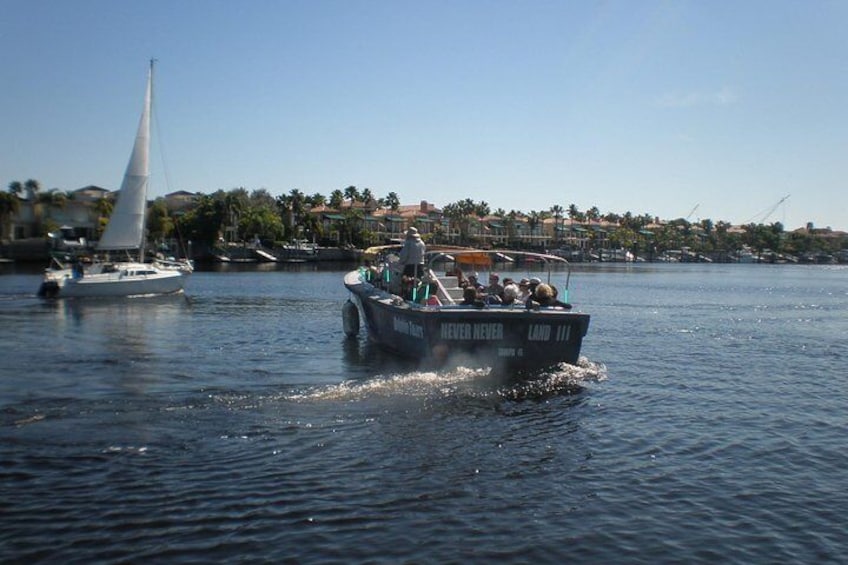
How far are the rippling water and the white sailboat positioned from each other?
19.8 m

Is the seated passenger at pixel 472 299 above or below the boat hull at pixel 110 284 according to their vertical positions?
above

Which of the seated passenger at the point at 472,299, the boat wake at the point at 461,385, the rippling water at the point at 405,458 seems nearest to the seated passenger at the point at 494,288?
the seated passenger at the point at 472,299

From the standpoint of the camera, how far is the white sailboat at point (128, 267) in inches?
1662

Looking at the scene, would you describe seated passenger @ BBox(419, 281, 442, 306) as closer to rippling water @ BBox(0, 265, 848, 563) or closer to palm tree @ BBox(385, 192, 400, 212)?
rippling water @ BBox(0, 265, 848, 563)

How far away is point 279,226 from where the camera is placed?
121 metres

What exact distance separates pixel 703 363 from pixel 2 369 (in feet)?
63.2

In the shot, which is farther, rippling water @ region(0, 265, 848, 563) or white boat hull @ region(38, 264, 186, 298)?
white boat hull @ region(38, 264, 186, 298)

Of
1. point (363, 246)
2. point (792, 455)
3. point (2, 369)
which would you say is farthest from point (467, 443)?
point (363, 246)

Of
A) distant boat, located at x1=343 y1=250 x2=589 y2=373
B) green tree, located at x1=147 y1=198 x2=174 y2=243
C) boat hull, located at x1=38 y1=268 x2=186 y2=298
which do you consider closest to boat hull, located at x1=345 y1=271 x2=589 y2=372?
distant boat, located at x1=343 y1=250 x2=589 y2=373

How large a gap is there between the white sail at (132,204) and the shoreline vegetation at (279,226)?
85.3 ft

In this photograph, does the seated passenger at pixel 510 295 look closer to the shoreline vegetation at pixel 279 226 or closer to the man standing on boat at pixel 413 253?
the man standing on boat at pixel 413 253

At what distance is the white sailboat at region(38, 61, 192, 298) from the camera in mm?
42219

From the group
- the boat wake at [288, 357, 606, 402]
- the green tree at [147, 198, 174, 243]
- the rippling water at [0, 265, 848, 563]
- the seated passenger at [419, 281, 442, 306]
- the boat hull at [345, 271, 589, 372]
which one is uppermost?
the green tree at [147, 198, 174, 243]

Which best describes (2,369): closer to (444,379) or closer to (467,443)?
(444,379)
